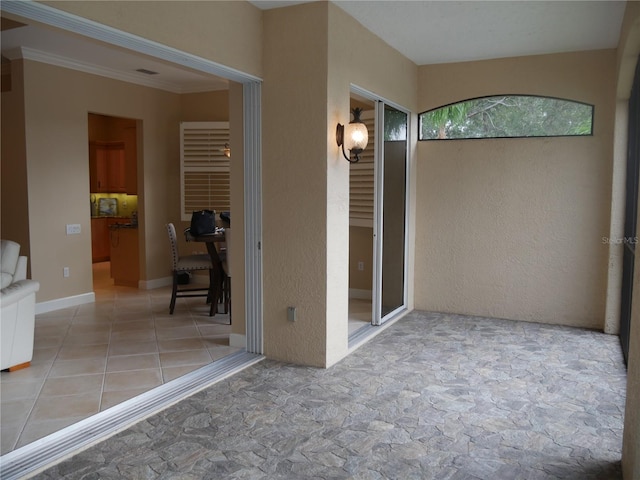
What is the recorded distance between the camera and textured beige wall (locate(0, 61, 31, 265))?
5.58 meters

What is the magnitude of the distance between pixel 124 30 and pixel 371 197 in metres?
3.80

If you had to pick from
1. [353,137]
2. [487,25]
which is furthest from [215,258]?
[487,25]

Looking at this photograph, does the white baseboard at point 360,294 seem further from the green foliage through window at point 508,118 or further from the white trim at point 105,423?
the white trim at point 105,423

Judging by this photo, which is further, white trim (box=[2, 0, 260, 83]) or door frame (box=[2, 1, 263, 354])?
door frame (box=[2, 1, 263, 354])

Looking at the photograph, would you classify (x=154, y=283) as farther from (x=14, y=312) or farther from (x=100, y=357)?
(x=14, y=312)

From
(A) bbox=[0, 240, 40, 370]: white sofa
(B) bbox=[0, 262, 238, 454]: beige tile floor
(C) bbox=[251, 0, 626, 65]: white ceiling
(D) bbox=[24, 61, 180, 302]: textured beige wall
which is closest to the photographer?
(B) bbox=[0, 262, 238, 454]: beige tile floor

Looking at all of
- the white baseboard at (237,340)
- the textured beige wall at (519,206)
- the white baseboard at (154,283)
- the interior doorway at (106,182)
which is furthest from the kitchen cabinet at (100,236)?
the textured beige wall at (519,206)

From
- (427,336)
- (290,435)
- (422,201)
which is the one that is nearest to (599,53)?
(422,201)

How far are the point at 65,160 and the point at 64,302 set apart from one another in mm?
1655

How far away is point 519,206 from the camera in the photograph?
5.56m

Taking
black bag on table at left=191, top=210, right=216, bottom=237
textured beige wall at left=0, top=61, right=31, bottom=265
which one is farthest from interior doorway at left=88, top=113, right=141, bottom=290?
black bag on table at left=191, top=210, right=216, bottom=237

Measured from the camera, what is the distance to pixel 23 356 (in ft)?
13.0

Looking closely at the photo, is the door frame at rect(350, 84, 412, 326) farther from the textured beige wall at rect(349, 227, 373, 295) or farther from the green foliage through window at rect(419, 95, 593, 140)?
the textured beige wall at rect(349, 227, 373, 295)

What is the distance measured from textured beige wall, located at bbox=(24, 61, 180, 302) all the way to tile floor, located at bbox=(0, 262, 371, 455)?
573 mm
